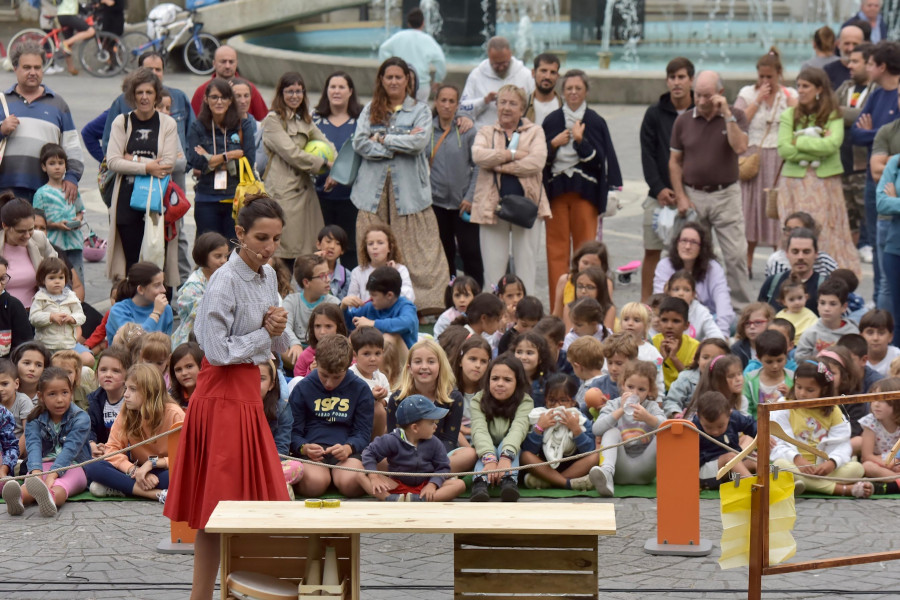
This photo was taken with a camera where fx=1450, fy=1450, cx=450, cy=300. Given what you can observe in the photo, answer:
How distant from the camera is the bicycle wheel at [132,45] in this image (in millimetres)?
22750

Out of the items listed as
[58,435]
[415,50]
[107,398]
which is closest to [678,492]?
[107,398]

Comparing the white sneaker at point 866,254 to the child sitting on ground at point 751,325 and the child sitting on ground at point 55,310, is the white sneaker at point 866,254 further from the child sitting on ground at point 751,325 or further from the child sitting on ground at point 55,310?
the child sitting on ground at point 55,310

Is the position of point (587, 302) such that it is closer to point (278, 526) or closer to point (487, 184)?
point (487, 184)

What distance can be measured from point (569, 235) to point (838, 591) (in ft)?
Answer: 18.0

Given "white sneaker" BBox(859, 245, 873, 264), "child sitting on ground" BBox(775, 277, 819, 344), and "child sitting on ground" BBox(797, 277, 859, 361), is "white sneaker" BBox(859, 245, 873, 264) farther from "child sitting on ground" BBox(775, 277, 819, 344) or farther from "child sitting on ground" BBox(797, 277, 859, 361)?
"child sitting on ground" BBox(797, 277, 859, 361)

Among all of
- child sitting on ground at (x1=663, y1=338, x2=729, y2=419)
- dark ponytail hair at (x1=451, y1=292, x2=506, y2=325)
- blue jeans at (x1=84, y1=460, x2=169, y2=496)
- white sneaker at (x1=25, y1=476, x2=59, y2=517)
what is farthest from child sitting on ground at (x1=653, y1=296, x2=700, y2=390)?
white sneaker at (x1=25, y1=476, x2=59, y2=517)

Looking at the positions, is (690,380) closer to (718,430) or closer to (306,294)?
(718,430)

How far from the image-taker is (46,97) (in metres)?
11.2

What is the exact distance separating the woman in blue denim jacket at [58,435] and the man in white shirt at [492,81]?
5.16 m

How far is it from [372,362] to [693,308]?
2463 mm

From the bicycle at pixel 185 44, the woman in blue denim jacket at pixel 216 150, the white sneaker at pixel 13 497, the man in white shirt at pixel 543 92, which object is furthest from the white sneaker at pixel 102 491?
the bicycle at pixel 185 44

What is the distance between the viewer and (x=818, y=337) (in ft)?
30.9

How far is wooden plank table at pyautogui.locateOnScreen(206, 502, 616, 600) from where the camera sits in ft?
18.7

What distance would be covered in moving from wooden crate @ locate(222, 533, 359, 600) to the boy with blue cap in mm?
1827
